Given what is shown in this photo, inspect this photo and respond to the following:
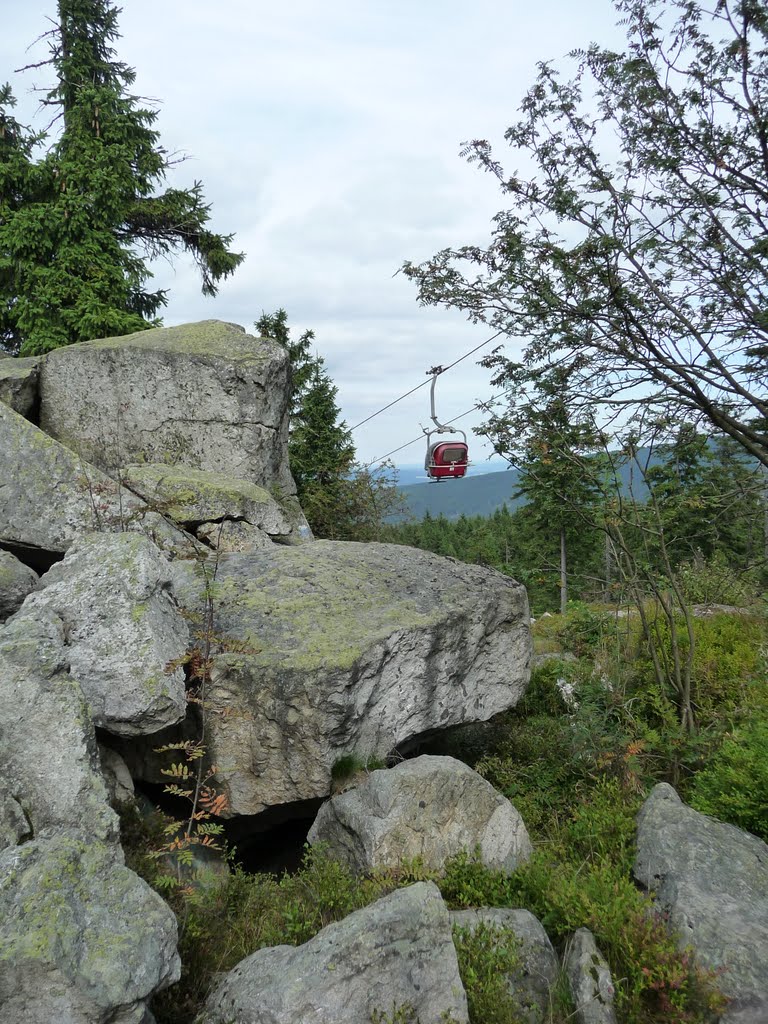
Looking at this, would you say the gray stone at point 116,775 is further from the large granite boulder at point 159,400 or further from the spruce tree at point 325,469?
the spruce tree at point 325,469

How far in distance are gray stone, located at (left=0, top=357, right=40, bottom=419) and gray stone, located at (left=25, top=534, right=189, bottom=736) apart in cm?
558

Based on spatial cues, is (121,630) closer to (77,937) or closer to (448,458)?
(77,937)

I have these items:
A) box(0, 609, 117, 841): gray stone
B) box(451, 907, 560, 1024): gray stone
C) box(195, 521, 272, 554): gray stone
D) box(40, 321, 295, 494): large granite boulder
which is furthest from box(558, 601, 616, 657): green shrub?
box(0, 609, 117, 841): gray stone

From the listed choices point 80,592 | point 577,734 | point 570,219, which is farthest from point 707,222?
point 80,592

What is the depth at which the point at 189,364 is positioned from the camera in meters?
11.2

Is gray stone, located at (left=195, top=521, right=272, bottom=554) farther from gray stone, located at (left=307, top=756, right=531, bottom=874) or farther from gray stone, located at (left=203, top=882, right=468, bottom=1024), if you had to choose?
gray stone, located at (left=203, top=882, right=468, bottom=1024)

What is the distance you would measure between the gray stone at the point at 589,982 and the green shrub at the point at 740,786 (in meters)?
2.12

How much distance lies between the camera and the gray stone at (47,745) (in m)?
4.75

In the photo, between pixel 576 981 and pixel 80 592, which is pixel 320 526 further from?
pixel 576 981

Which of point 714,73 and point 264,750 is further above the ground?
point 714,73

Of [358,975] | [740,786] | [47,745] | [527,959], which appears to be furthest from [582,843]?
[47,745]

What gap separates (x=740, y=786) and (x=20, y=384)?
36.4 feet

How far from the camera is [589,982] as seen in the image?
14.7 feet

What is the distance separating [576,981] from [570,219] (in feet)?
34.0
